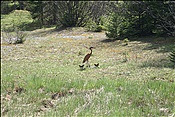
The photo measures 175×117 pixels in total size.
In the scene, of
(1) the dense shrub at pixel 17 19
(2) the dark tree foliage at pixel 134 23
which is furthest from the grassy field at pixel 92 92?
(1) the dense shrub at pixel 17 19

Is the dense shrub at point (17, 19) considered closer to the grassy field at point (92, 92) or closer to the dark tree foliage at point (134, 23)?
the dark tree foliage at point (134, 23)

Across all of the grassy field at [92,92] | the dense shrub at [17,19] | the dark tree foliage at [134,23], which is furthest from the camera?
the dense shrub at [17,19]

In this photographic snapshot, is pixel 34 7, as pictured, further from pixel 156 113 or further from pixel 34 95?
pixel 156 113

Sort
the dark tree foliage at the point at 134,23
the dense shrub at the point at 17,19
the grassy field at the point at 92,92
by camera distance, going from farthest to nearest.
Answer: the dense shrub at the point at 17,19 < the dark tree foliage at the point at 134,23 < the grassy field at the point at 92,92

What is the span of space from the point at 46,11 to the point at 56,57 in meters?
21.8

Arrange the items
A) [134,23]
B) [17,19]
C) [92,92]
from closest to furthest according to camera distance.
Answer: [92,92] < [134,23] < [17,19]

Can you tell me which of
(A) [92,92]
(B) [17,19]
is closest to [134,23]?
(A) [92,92]

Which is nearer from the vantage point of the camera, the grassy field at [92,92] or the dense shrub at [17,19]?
the grassy field at [92,92]

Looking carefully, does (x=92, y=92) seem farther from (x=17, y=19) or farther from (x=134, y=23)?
(x=17, y=19)

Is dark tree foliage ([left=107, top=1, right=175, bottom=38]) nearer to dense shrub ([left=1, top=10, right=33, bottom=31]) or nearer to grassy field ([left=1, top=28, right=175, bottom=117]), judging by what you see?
grassy field ([left=1, top=28, right=175, bottom=117])

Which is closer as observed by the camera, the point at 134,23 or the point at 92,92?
the point at 92,92

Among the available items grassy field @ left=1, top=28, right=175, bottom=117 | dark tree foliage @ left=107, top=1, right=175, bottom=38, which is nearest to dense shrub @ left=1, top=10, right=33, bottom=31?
dark tree foliage @ left=107, top=1, right=175, bottom=38

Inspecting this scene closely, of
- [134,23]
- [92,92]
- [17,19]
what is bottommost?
[17,19]

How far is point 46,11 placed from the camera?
35.0 metres
